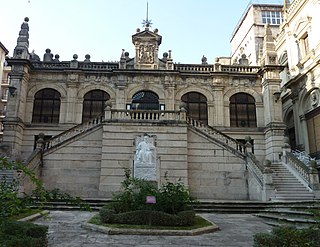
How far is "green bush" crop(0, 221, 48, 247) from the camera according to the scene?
583 cm

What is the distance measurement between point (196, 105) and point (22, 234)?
72.6ft

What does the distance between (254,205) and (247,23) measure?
34.2 m

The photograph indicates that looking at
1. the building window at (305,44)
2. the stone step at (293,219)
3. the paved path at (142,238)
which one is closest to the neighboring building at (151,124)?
the building window at (305,44)

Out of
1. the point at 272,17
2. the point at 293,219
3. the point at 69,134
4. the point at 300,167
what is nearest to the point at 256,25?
the point at 272,17

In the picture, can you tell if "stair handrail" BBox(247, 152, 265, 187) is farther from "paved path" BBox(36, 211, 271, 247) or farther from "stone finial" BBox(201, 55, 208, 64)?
"stone finial" BBox(201, 55, 208, 64)

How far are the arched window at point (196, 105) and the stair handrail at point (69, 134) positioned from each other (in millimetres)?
8519

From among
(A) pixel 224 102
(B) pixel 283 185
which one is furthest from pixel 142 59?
(B) pixel 283 185

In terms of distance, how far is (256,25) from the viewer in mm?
41500

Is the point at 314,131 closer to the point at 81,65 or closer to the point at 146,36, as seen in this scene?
the point at 146,36

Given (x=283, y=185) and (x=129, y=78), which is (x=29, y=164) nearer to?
(x=129, y=78)

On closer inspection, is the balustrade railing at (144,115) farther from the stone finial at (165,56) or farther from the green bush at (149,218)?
the green bush at (149,218)

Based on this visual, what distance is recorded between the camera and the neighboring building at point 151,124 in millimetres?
20125

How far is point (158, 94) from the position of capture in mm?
27250

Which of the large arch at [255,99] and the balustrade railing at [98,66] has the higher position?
the balustrade railing at [98,66]
